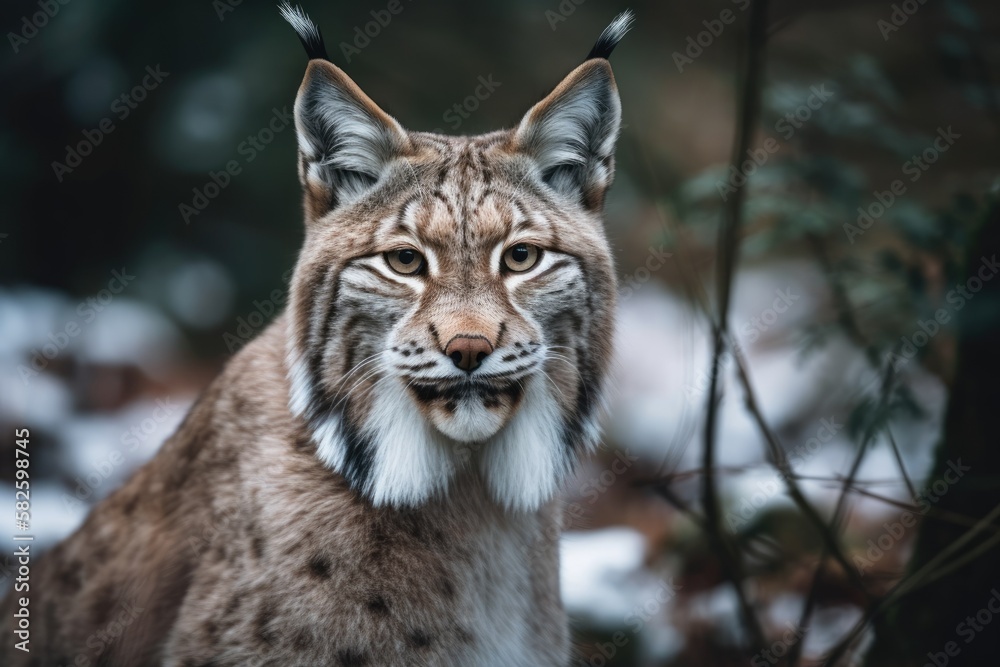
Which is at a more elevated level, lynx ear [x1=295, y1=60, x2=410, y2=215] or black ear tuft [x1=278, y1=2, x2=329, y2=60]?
black ear tuft [x1=278, y1=2, x2=329, y2=60]

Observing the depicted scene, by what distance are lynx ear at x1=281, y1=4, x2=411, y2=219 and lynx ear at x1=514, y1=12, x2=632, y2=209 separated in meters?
0.47

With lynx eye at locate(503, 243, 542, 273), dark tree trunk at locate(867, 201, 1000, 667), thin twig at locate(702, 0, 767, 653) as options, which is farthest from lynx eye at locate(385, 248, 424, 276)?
dark tree trunk at locate(867, 201, 1000, 667)

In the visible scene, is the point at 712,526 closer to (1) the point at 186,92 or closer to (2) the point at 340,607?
(2) the point at 340,607

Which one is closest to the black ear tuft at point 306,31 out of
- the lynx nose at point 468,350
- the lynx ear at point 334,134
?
the lynx ear at point 334,134

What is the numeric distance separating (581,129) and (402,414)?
122 cm

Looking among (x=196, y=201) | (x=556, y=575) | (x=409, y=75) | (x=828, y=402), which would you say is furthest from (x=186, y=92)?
(x=828, y=402)

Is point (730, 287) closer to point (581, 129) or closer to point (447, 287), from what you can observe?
point (581, 129)

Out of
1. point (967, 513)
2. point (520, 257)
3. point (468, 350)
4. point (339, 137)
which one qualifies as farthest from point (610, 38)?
point (967, 513)

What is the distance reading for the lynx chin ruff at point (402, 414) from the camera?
304 centimetres

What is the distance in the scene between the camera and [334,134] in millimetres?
3277

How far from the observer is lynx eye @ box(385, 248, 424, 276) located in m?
3.11

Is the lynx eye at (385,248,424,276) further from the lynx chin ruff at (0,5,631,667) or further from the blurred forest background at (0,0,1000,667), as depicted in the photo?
the blurred forest background at (0,0,1000,667)

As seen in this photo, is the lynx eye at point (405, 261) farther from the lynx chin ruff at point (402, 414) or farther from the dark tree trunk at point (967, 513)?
the dark tree trunk at point (967, 513)

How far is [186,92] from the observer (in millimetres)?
6570
